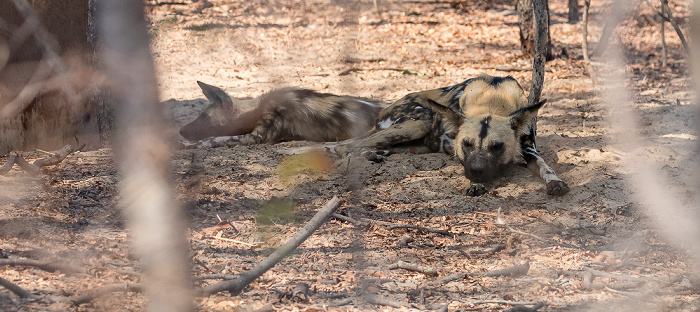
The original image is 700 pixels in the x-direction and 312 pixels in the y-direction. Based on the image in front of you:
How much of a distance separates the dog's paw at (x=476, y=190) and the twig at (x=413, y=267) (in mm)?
1314

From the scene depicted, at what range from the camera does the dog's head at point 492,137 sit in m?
4.34

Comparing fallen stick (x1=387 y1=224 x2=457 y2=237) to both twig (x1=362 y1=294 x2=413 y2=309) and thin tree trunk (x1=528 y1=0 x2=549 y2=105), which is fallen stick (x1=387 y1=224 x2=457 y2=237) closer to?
twig (x1=362 y1=294 x2=413 y2=309)

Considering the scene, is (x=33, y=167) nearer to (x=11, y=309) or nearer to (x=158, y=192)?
(x=11, y=309)

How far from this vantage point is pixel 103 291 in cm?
217

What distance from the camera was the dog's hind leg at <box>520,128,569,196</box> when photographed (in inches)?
155

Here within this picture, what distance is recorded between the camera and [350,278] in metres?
2.64

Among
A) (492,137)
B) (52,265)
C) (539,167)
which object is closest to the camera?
(52,265)

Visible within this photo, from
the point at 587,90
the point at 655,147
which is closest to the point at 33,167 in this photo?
the point at 655,147

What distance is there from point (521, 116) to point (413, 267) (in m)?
2.10

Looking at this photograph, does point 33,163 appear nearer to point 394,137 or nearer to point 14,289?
point 14,289

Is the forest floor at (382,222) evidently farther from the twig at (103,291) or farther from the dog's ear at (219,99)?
the dog's ear at (219,99)

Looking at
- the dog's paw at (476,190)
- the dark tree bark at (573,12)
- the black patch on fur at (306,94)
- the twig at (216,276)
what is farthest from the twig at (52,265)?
the dark tree bark at (573,12)

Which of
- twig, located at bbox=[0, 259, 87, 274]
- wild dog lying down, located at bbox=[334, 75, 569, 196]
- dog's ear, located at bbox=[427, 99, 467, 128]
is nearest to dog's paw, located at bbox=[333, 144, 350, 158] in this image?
wild dog lying down, located at bbox=[334, 75, 569, 196]

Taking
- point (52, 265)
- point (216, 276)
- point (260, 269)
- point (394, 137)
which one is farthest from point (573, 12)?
point (52, 265)
